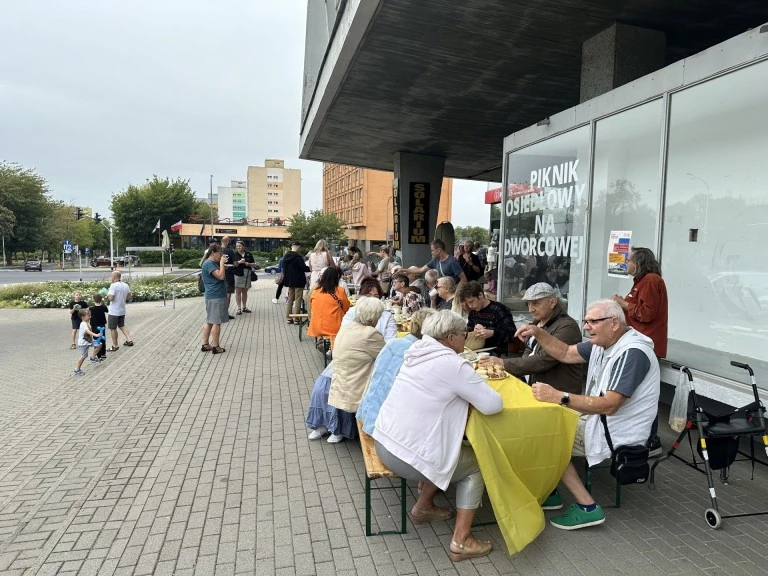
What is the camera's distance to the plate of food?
3.56 metres

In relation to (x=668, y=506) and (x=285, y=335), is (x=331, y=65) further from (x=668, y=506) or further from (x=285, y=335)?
(x=668, y=506)

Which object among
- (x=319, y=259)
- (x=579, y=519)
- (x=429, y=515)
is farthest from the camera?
(x=319, y=259)

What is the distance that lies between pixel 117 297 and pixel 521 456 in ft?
28.9

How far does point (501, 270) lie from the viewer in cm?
844

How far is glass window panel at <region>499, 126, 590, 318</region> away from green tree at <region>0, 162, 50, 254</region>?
190 feet

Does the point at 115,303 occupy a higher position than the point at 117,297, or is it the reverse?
the point at 117,297

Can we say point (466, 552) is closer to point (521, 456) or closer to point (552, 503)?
point (521, 456)

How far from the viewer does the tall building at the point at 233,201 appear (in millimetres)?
127312

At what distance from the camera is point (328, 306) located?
6.68 meters

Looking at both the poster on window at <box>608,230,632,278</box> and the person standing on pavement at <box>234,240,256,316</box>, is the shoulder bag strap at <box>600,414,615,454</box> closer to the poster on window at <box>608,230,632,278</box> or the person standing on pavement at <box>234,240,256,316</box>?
the poster on window at <box>608,230,632,278</box>

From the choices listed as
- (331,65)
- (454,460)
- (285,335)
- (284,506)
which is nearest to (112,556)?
(284,506)

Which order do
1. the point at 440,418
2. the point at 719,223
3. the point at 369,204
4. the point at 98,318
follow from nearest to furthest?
the point at 440,418
the point at 719,223
the point at 98,318
the point at 369,204

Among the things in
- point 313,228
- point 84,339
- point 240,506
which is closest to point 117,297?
point 84,339

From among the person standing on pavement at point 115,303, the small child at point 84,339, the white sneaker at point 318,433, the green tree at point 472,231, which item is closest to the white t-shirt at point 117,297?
the person standing on pavement at point 115,303
